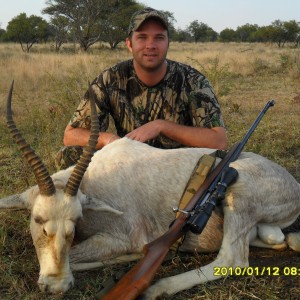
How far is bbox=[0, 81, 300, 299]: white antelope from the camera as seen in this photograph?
2.88 metres

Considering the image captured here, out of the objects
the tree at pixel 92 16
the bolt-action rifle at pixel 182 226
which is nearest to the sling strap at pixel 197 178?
the bolt-action rifle at pixel 182 226

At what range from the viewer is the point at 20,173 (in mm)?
5305

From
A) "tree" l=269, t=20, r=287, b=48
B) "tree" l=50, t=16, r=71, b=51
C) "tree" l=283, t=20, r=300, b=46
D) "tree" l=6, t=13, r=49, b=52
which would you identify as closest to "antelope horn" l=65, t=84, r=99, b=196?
"tree" l=50, t=16, r=71, b=51

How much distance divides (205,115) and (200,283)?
6.40ft

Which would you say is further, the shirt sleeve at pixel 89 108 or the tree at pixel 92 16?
the tree at pixel 92 16

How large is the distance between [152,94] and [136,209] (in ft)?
5.14

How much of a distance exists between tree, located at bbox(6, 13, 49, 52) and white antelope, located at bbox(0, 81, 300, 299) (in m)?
31.0

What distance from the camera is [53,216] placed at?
9.32 ft

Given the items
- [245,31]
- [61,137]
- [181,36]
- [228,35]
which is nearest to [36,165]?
[61,137]

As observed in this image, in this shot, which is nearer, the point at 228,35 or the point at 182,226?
the point at 182,226

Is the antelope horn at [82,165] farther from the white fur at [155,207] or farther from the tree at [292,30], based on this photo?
the tree at [292,30]

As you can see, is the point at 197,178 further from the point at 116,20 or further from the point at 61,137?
the point at 116,20

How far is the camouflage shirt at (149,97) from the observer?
15.1 feet
